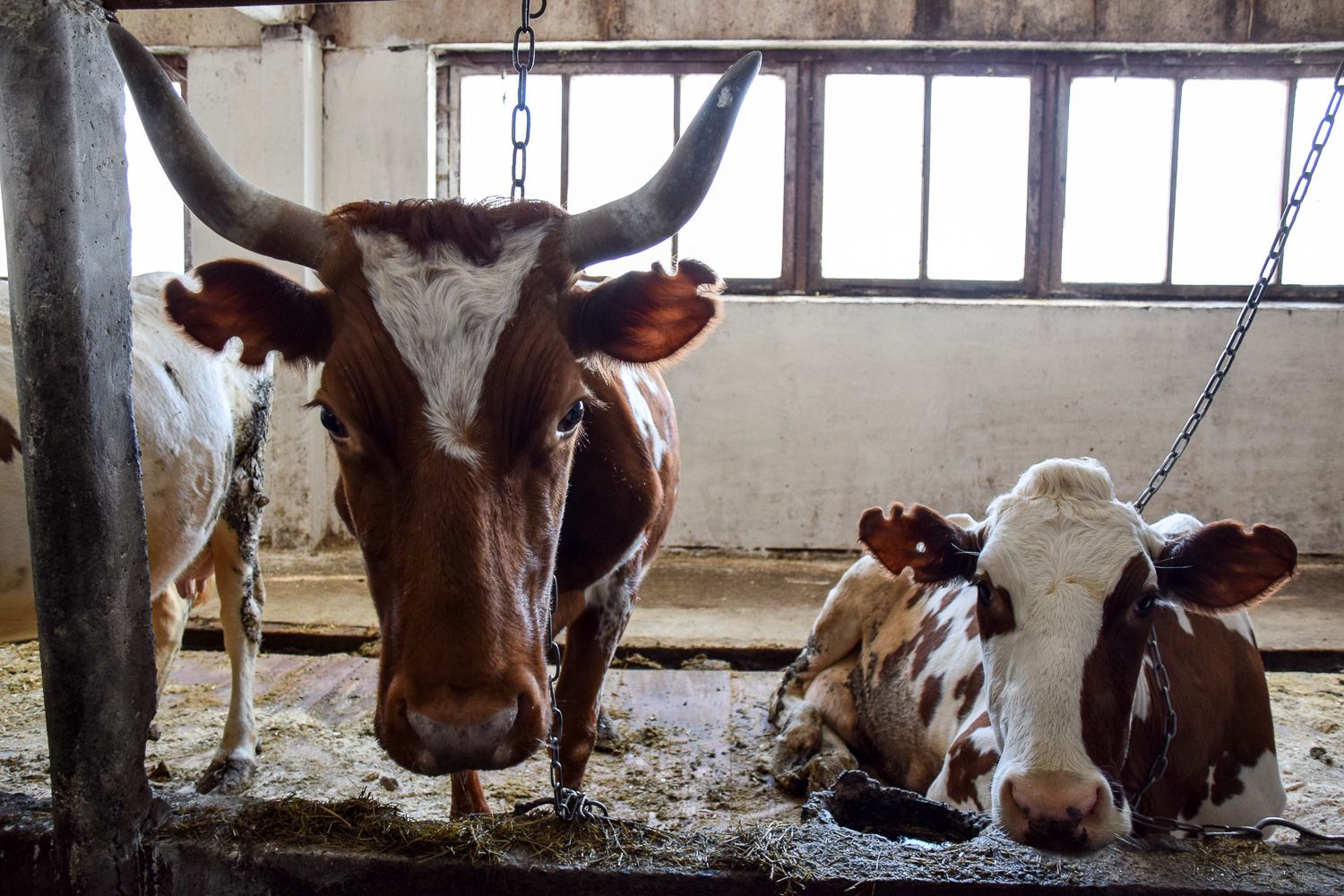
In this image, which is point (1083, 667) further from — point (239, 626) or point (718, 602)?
point (718, 602)

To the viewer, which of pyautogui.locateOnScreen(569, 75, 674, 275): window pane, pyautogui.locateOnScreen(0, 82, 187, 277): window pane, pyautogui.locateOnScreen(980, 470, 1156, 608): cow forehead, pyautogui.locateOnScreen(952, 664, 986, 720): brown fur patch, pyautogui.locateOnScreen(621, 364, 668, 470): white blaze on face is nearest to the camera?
pyautogui.locateOnScreen(980, 470, 1156, 608): cow forehead

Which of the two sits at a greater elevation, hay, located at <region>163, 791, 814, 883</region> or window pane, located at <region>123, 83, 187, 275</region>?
window pane, located at <region>123, 83, 187, 275</region>

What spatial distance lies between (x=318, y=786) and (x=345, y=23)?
213 inches

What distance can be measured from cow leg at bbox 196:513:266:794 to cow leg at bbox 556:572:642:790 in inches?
46.2

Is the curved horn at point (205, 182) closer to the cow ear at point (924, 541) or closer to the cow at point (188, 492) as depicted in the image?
the cow at point (188, 492)

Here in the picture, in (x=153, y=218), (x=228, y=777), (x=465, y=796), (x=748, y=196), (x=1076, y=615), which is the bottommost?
(x=228, y=777)

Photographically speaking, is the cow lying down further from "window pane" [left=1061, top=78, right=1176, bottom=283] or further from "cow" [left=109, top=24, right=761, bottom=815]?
"window pane" [left=1061, top=78, right=1176, bottom=283]

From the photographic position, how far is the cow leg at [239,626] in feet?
9.55

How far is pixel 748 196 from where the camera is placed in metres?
6.32

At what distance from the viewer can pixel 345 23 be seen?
6.23 metres

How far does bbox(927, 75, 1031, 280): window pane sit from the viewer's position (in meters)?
6.15

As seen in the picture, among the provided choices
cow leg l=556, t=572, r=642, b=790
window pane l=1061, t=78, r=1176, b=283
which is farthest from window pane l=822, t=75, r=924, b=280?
cow leg l=556, t=572, r=642, b=790

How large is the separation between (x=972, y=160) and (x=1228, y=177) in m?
1.81

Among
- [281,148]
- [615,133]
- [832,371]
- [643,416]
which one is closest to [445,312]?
[643,416]
